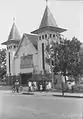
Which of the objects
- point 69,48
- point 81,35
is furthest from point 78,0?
point 69,48

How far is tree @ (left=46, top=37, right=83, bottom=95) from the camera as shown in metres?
4.55

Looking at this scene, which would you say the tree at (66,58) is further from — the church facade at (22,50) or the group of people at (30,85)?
the group of people at (30,85)

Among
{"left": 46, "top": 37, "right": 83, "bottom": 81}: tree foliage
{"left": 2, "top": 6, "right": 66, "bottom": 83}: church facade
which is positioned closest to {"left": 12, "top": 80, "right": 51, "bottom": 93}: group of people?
{"left": 2, "top": 6, "right": 66, "bottom": 83}: church facade

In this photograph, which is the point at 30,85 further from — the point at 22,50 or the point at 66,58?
the point at 66,58

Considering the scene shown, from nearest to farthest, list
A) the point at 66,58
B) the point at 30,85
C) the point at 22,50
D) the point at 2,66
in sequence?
the point at 2,66 < the point at 30,85 < the point at 22,50 < the point at 66,58

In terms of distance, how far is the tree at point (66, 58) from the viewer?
4.55 m

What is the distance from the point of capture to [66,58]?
4.67 m

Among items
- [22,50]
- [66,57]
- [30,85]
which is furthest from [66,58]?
[30,85]

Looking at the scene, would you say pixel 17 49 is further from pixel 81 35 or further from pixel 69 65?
pixel 69 65

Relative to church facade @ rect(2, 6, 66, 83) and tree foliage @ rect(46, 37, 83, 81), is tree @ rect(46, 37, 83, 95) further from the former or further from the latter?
church facade @ rect(2, 6, 66, 83)

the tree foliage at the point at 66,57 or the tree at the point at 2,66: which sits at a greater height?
the tree foliage at the point at 66,57

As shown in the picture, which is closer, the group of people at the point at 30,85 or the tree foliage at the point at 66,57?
the group of people at the point at 30,85

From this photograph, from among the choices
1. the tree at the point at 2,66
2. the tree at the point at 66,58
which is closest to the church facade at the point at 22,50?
the tree at the point at 2,66

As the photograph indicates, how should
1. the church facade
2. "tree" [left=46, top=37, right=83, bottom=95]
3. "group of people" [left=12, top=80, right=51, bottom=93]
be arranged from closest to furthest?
the church facade
"group of people" [left=12, top=80, right=51, bottom=93]
"tree" [left=46, top=37, right=83, bottom=95]
